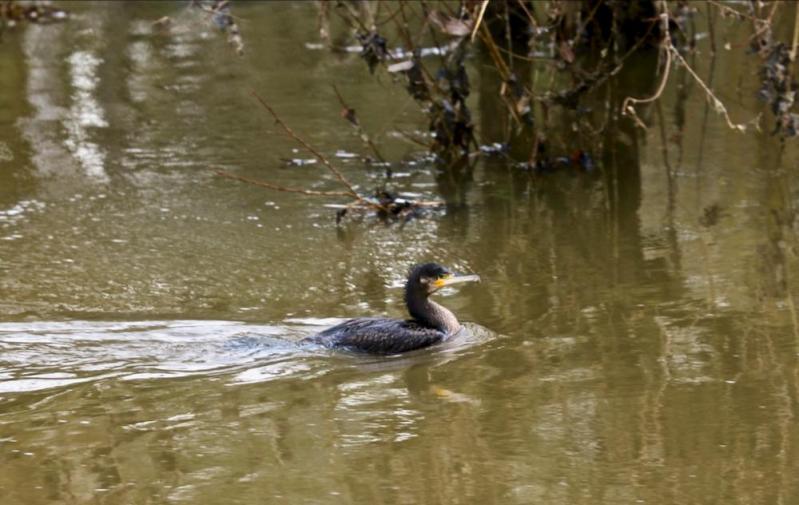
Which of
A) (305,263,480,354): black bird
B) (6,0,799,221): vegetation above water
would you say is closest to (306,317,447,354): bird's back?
(305,263,480,354): black bird

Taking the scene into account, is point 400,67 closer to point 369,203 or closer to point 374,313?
point 369,203

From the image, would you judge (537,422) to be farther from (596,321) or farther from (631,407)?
(596,321)

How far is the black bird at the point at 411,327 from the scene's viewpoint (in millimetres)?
9039

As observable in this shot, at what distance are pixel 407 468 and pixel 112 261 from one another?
442 cm

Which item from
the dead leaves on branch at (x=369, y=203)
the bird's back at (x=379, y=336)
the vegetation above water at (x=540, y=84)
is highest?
the vegetation above water at (x=540, y=84)

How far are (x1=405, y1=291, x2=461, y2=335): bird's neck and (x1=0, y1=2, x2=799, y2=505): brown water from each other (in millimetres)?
137

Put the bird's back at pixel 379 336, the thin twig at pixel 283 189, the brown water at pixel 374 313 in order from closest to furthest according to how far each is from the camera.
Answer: the brown water at pixel 374 313
the bird's back at pixel 379 336
the thin twig at pixel 283 189

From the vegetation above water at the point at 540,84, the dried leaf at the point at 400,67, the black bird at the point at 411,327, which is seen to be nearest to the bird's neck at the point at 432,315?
the black bird at the point at 411,327

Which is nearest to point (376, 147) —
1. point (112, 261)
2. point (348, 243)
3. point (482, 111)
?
point (482, 111)

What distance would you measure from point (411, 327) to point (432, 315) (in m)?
0.16

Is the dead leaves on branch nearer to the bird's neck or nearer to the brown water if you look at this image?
the brown water

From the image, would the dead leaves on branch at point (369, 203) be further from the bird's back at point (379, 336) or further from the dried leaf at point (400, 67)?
the bird's back at point (379, 336)

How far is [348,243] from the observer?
11.4 m

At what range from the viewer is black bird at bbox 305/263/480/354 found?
9039 millimetres
